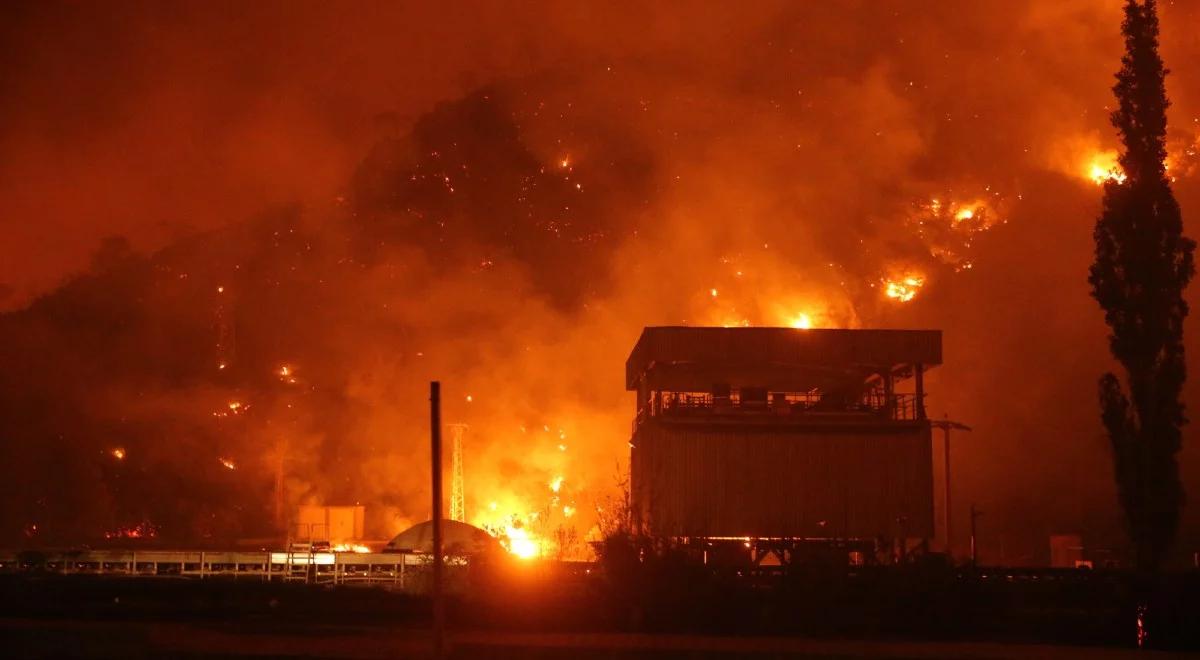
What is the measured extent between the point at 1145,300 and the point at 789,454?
13.7m

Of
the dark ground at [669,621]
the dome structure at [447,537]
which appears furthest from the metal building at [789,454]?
the dark ground at [669,621]

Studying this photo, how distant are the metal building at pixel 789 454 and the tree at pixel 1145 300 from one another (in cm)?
897

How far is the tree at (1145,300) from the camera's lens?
35906 millimetres

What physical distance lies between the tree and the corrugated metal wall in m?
9.22

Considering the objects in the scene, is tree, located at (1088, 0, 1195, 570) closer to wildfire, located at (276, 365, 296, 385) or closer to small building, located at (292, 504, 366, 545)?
small building, located at (292, 504, 366, 545)

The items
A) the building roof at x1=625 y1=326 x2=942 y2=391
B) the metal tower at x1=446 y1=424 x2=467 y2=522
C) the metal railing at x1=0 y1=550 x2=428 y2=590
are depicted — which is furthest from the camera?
the metal tower at x1=446 y1=424 x2=467 y2=522

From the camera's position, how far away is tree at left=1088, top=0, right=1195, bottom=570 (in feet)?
118

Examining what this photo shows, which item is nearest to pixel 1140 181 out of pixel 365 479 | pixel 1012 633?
pixel 1012 633

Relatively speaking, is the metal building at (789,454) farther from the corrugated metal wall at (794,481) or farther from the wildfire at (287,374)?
the wildfire at (287,374)

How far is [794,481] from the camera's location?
44625 mm

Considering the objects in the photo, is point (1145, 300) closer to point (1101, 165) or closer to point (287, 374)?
point (1101, 165)

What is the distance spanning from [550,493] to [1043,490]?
30.9 metres

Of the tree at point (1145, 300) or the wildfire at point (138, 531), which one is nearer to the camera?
the tree at point (1145, 300)

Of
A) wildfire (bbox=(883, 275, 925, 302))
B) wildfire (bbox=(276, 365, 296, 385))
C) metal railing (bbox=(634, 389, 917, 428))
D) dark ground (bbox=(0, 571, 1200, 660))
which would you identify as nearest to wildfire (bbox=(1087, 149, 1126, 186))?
wildfire (bbox=(883, 275, 925, 302))
